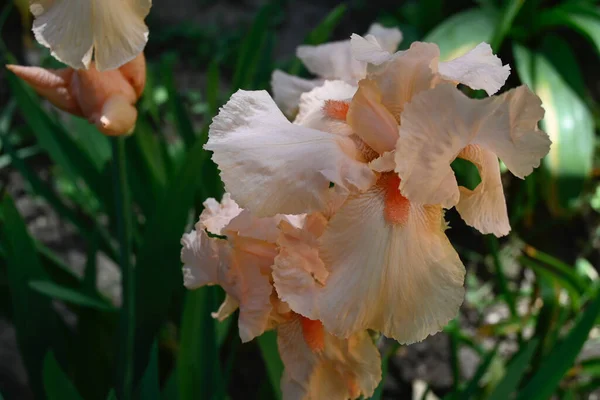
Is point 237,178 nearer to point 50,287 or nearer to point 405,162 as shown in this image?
point 405,162

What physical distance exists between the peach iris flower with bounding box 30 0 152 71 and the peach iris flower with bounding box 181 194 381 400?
0.62 ft

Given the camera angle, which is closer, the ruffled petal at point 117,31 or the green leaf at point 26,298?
the ruffled petal at point 117,31

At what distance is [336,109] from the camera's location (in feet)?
1.73

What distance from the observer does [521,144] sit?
0.44 m

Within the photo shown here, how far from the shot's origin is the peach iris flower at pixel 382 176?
421 mm

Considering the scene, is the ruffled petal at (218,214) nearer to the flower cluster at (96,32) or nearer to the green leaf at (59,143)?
the flower cluster at (96,32)

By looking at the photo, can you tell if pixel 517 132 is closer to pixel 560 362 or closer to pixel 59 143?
pixel 560 362

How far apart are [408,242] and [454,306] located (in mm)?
60

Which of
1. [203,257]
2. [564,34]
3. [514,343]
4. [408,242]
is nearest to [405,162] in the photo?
[408,242]

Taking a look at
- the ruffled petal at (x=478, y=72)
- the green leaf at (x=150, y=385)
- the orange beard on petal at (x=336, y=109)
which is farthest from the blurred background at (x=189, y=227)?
the ruffled petal at (x=478, y=72)

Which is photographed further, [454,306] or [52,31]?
[52,31]

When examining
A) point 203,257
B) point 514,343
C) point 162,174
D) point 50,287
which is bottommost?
point 514,343

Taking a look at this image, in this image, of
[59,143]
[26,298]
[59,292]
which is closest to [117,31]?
[59,292]

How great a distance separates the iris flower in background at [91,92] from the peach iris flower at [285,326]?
176mm
